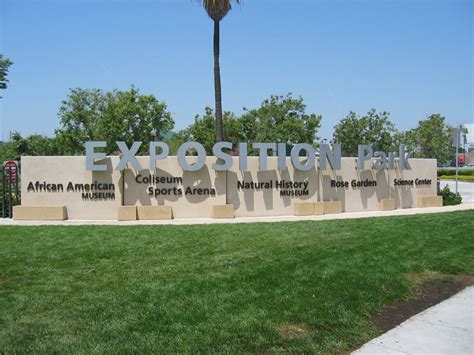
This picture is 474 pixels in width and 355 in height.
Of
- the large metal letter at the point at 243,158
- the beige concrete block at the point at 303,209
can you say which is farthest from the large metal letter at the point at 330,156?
the large metal letter at the point at 243,158

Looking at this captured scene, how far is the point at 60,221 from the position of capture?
584 inches

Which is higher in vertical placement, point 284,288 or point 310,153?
point 310,153

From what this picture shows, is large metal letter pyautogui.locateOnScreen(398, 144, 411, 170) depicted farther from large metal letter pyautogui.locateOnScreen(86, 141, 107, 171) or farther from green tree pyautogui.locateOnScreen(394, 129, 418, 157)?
green tree pyautogui.locateOnScreen(394, 129, 418, 157)

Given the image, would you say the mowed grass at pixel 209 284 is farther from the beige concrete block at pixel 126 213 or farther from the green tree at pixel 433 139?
the green tree at pixel 433 139

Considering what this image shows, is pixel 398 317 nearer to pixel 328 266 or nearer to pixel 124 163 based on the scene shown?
pixel 328 266

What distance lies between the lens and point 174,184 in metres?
15.8

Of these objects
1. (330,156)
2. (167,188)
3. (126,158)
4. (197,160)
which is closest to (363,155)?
(330,156)

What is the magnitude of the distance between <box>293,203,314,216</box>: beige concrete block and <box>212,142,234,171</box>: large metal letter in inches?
112

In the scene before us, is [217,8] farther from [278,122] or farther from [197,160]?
[278,122]

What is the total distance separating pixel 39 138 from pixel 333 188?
41.2 metres

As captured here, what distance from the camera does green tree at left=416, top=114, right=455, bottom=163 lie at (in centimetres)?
5541

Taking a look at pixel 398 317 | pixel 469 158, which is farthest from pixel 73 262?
pixel 469 158

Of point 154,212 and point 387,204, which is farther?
point 387,204

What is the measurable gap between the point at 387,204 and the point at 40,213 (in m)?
12.8
